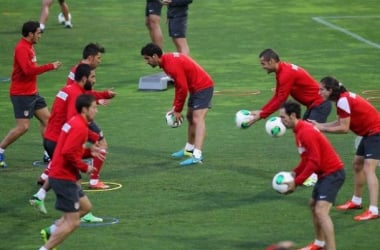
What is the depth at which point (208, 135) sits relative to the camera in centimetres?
2205

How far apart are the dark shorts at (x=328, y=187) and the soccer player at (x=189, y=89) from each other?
203 inches

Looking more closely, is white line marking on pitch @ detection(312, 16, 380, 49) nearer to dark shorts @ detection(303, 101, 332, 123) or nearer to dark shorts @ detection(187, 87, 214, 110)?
dark shorts @ detection(187, 87, 214, 110)

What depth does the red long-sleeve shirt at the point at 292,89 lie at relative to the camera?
18109mm

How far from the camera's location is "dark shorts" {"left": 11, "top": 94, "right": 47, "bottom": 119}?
19.7 meters

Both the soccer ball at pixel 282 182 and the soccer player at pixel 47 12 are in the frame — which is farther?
the soccer player at pixel 47 12

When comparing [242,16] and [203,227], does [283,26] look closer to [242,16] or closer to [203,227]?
[242,16]

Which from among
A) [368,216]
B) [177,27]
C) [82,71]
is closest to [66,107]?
[82,71]

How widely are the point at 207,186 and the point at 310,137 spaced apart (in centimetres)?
414

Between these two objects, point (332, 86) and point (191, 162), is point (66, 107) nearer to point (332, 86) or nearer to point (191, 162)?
point (332, 86)

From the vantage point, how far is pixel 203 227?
16.0 meters

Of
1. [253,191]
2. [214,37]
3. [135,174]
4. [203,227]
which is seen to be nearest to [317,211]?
[203,227]

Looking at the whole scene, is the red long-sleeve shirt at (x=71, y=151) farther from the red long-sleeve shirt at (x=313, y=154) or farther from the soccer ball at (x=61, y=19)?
the soccer ball at (x=61, y=19)

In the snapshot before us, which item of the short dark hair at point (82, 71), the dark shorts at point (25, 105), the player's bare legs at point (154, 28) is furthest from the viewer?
the player's bare legs at point (154, 28)

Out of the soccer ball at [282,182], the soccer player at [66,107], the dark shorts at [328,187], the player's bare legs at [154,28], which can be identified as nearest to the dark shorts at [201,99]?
the soccer player at [66,107]
